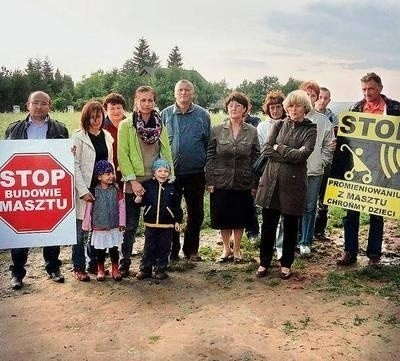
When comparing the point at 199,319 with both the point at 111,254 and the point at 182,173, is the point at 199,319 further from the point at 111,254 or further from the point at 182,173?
the point at 182,173

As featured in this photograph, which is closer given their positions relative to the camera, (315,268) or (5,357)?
(5,357)

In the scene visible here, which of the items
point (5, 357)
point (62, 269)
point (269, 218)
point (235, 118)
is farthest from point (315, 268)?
point (5, 357)

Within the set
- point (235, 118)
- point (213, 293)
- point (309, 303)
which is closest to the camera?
point (309, 303)

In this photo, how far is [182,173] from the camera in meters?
5.82

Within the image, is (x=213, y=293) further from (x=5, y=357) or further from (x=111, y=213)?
(x=5, y=357)

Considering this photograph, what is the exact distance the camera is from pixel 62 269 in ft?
19.7

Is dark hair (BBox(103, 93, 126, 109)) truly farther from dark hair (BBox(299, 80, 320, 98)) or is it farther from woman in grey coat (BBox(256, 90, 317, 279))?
dark hair (BBox(299, 80, 320, 98))

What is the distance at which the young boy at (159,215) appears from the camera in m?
5.33

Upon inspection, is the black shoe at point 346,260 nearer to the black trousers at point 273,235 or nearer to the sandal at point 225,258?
the black trousers at point 273,235

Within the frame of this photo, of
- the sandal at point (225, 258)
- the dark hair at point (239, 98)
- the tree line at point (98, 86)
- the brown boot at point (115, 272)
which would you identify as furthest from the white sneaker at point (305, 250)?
the tree line at point (98, 86)

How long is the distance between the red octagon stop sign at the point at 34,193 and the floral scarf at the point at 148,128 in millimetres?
1150

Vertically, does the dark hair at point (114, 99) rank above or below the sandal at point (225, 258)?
above

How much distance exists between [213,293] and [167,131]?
75.1 inches

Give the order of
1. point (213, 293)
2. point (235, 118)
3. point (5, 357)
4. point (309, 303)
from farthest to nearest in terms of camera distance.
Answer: point (235, 118), point (213, 293), point (309, 303), point (5, 357)
